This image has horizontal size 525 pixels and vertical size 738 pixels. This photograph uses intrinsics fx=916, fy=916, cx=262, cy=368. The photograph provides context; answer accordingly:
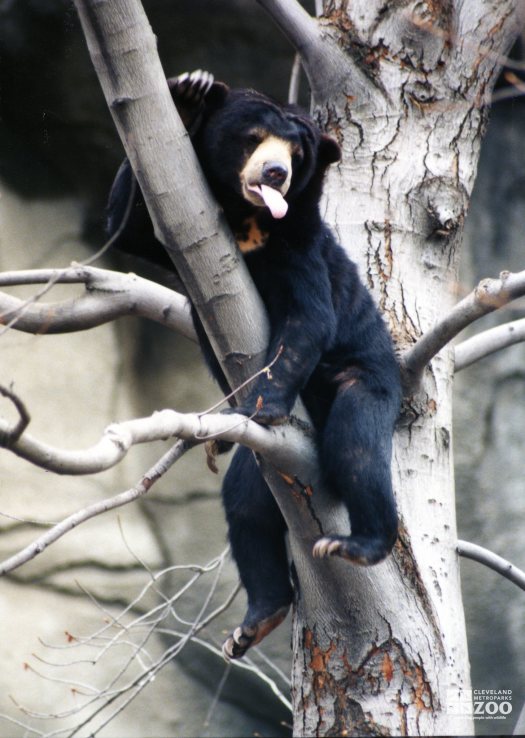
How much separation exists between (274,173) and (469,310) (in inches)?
31.6

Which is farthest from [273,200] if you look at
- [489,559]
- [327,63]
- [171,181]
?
[489,559]

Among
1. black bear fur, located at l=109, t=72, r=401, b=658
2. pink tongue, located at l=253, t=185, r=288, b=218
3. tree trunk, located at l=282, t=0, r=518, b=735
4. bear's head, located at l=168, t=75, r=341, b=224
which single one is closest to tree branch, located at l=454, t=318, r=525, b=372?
tree trunk, located at l=282, t=0, r=518, b=735

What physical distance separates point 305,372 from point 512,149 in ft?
14.8

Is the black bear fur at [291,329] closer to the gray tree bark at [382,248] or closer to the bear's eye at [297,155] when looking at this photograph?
the bear's eye at [297,155]

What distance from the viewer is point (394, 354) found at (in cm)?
329

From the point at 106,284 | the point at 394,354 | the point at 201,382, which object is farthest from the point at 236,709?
the point at 106,284

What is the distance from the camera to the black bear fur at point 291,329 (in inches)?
111

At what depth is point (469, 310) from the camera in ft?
8.51

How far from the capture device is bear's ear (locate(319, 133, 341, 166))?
3207mm

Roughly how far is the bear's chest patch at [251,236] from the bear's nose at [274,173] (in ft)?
0.55

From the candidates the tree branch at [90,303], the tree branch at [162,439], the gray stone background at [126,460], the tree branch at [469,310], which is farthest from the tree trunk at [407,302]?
the gray stone background at [126,460]

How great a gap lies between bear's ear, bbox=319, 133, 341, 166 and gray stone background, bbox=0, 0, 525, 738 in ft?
9.72

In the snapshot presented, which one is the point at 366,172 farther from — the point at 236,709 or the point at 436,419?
the point at 236,709

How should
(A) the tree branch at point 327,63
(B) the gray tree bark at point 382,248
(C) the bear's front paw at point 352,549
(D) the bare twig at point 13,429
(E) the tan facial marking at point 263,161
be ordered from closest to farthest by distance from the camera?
(D) the bare twig at point 13,429
(B) the gray tree bark at point 382,248
(C) the bear's front paw at point 352,549
(E) the tan facial marking at point 263,161
(A) the tree branch at point 327,63
